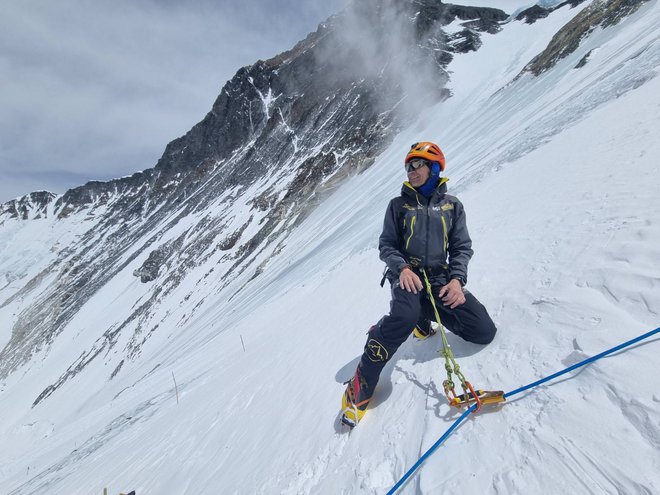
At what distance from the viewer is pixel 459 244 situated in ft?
10.5

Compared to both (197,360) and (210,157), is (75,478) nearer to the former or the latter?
(197,360)

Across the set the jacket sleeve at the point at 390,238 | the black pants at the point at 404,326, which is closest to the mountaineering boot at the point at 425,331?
the black pants at the point at 404,326

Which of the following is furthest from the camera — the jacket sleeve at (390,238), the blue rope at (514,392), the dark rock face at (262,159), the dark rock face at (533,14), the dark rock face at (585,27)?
the dark rock face at (533,14)

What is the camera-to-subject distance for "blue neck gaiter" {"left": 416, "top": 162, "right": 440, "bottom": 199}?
10.3ft

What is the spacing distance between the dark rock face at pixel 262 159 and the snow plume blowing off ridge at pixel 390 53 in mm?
252

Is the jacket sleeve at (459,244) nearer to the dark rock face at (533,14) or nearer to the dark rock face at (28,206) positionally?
the dark rock face at (533,14)

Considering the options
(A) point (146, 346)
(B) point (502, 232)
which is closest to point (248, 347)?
(B) point (502, 232)

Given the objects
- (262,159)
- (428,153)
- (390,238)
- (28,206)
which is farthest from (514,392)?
(28,206)

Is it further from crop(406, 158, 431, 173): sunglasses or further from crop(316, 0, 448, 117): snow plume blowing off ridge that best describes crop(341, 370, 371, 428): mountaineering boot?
crop(316, 0, 448, 117): snow plume blowing off ridge

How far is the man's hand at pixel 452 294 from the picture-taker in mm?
2854

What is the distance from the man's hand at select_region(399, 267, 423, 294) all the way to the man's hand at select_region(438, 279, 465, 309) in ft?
0.74

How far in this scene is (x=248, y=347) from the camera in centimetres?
872

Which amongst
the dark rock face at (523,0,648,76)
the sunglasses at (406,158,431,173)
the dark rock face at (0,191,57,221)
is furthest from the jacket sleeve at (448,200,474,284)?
the dark rock face at (0,191,57,221)

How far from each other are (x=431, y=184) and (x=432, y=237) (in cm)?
48
